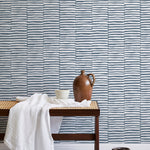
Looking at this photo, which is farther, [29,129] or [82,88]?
[82,88]

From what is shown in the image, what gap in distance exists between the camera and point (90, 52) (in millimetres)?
3016

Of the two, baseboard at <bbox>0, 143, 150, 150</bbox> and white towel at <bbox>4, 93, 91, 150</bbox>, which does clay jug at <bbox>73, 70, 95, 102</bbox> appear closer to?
white towel at <bbox>4, 93, 91, 150</bbox>

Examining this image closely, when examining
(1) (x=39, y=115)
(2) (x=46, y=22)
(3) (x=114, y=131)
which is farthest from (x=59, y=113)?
(2) (x=46, y=22)

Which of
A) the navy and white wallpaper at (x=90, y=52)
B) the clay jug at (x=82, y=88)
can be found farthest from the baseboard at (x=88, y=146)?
the clay jug at (x=82, y=88)

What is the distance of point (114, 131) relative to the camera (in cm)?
303

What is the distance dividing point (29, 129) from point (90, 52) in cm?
113

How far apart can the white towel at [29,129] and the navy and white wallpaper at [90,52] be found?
692 mm

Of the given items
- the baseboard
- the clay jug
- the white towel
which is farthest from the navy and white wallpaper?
the white towel

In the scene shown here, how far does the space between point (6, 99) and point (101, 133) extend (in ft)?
3.73

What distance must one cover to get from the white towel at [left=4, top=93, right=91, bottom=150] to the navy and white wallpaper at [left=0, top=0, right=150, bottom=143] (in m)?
0.69

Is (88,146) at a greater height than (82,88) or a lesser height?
lesser

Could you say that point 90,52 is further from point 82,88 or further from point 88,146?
point 88,146

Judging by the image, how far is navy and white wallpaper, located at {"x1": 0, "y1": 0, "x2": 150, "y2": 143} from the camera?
300 cm

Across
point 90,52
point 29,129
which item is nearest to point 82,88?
point 90,52
